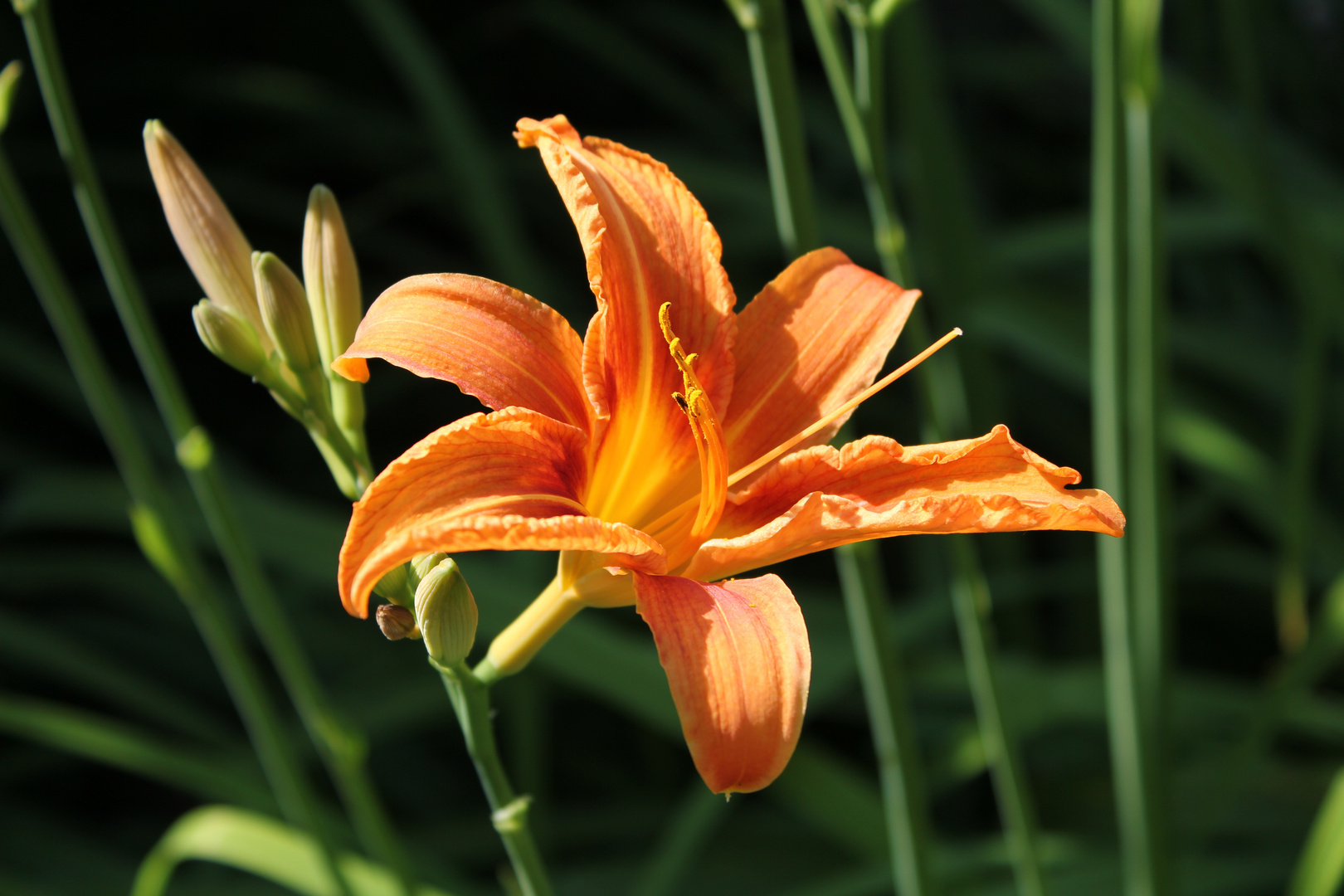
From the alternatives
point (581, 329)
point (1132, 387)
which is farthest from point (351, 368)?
point (581, 329)

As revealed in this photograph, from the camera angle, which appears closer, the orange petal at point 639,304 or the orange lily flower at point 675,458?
the orange lily flower at point 675,458

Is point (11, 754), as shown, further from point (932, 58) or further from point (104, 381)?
point (932, 58)

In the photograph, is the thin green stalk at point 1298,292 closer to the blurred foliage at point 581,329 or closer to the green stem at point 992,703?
the blurred foliage at point 581,329

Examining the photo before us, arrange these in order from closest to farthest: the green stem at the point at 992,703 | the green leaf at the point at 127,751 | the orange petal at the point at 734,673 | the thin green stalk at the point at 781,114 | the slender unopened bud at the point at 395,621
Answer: the orange petal at the point at 734,673 < the slender unopened bud at the point at 395,621 < the thin green stalk at the point at 781,114 < the green stem at the point at 992,703 < the green leaf at the point at 127,751

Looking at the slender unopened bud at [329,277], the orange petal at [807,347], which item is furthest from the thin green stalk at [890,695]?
the slender unopened bud at [329,277]

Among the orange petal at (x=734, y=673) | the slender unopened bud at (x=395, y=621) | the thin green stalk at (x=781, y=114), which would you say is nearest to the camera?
the orange petal at (x=734, y=673)

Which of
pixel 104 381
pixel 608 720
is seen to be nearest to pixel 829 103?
pixel 608 720

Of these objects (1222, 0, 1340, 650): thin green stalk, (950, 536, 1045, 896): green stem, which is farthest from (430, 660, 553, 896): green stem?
(1222, 0, 1340, 650): thin green stalk
